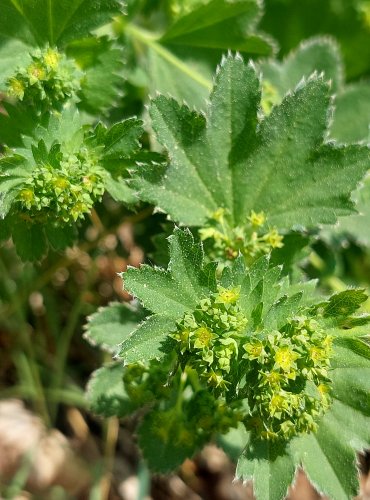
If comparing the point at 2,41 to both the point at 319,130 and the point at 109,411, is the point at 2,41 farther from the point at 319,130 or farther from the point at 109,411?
the point at 109,411

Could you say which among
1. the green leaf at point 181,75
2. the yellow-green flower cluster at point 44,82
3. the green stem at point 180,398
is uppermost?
the green leaf at point 181,75

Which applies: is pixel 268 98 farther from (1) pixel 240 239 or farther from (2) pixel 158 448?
(2) pixel 158 448

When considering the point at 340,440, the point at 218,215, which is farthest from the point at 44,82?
the point at 340,440

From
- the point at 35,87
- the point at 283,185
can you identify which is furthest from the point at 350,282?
the point at 35,87

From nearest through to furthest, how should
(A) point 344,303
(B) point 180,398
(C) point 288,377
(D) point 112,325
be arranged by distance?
1. (C) point 288,377
2. (A) point 344,303
3. (B) point 180,398
4. (D) point 112,325

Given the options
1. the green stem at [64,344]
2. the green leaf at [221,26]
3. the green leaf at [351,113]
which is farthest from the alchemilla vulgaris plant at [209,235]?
the green stem at [64,344]

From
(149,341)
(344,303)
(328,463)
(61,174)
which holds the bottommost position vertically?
(328,463)

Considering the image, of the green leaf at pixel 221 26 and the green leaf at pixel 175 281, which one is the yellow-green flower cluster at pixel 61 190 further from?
the green leaf at pixel 221 26
